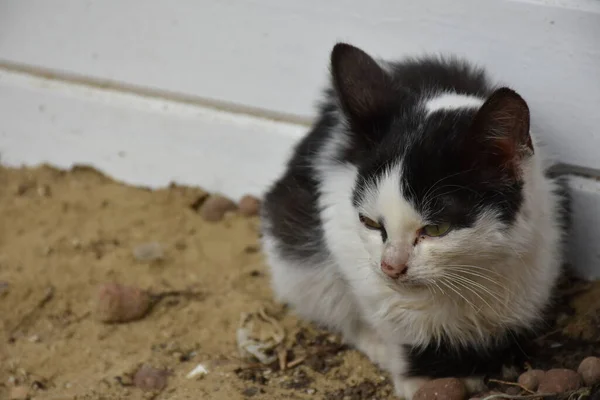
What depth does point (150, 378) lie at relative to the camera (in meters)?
2.60

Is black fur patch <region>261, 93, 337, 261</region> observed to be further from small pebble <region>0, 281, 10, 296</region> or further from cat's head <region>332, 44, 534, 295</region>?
small pebble <region>0, 281, 10, 296</region>

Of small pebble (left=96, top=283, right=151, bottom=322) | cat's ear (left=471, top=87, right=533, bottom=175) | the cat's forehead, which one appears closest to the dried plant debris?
small pebble (left=96, top=283, right=151, bottom=322)

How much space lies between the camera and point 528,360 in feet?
8.05

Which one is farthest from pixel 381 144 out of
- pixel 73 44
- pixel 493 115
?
pixel 73 44

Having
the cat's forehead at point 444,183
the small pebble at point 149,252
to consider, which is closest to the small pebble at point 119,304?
the small pebble at point 149,252

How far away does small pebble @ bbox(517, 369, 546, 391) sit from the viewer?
7.45 ft

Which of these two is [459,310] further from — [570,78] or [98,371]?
[98,371]

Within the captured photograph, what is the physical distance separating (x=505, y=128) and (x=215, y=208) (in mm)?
1731

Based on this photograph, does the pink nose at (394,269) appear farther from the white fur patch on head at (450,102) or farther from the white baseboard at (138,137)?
the white baseboard at (138,137)

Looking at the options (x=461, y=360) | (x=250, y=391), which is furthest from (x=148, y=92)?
(x=461, y=360)

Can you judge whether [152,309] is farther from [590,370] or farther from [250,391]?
[590,370]

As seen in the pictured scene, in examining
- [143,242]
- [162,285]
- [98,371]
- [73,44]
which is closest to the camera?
[98,371]

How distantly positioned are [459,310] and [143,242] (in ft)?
4.98

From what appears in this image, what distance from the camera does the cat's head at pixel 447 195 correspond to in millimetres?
2020
